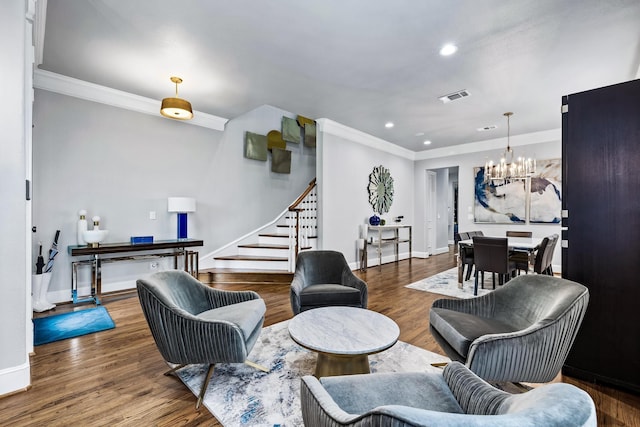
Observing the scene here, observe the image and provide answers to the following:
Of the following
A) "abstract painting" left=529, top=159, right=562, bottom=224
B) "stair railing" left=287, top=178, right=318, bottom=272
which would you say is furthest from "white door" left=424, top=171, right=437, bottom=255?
"stair railing" left=287, top=178, right=318, bottom=272

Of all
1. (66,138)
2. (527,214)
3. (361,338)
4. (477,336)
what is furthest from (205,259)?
(527,214)

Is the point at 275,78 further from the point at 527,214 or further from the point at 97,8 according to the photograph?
the point at 527,214

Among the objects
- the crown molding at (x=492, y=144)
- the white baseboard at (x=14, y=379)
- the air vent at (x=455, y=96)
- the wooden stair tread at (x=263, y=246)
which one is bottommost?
the white baseboard at (x=14, y=379)

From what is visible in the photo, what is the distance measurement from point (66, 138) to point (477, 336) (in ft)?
16.6

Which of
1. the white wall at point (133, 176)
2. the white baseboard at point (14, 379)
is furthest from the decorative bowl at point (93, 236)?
the white baseboard at point (14, 379)

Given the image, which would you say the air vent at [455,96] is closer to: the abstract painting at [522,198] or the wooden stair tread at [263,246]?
the abstract painting at [522,198]

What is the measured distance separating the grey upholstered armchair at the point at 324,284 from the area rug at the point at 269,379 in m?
0.42

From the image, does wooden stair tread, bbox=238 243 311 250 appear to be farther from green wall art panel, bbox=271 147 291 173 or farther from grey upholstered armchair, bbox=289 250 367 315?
grey upholstered armchair, bbox=289 250 367 315

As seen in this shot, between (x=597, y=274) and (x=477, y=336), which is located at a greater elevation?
(x=597, y=274)

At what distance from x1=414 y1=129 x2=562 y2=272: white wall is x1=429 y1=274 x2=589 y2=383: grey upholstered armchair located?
5146 mm

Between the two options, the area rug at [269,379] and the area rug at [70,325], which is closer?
the area rug at [269,379]

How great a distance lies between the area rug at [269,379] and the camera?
1.75 metres

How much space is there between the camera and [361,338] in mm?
1853

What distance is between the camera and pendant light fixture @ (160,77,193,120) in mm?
3598
